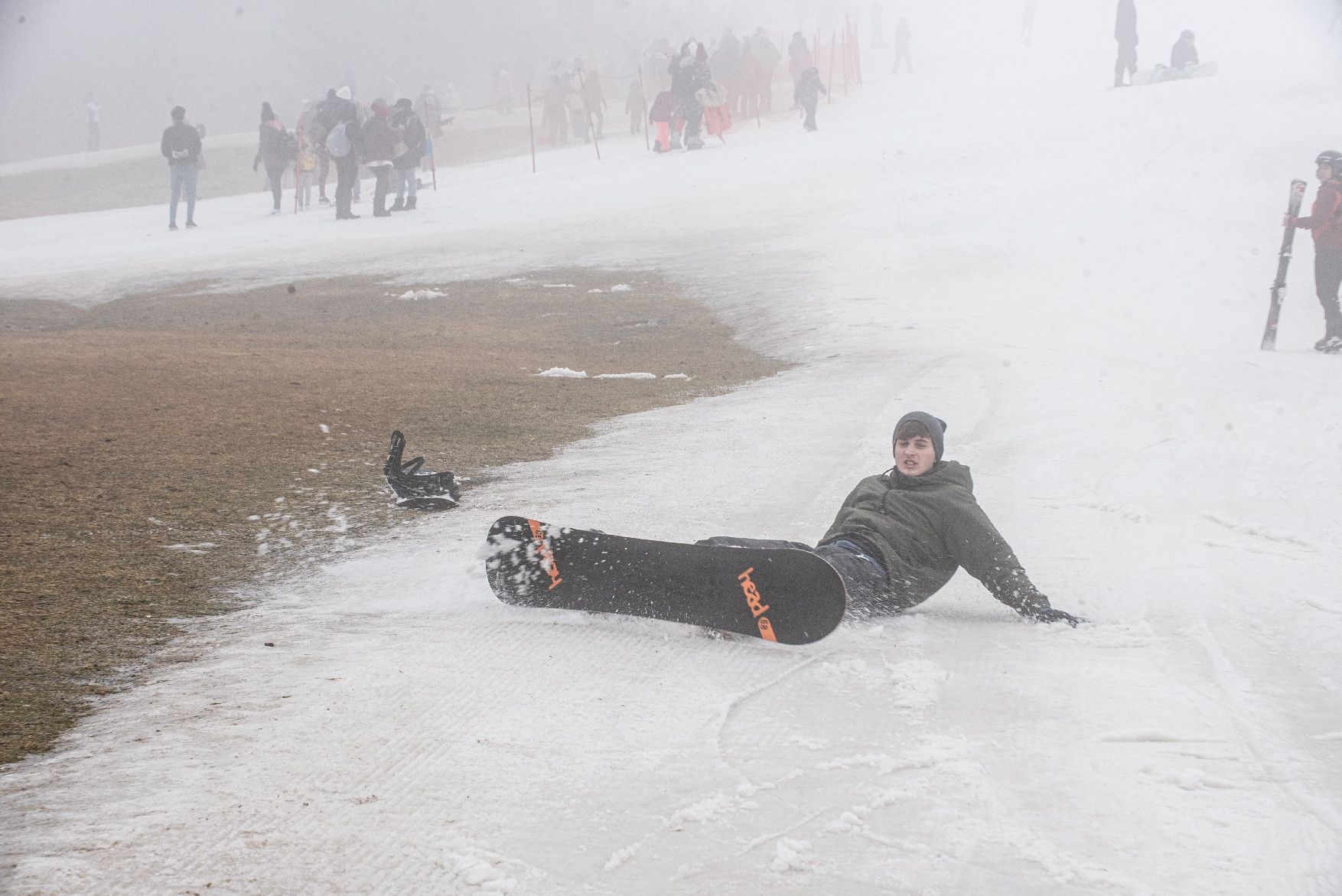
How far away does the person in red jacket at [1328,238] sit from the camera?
33.2ft

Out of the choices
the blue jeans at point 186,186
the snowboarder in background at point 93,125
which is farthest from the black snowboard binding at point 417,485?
the snowboarder in background at point 93,125

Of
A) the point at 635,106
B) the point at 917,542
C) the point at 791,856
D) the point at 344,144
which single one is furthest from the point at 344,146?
the point at 791,856

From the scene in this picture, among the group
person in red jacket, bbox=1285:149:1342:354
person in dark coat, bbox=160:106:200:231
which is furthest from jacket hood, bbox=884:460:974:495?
person in dark coat, bbox=160:106:200:231

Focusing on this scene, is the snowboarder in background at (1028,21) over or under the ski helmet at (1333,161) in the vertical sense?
over

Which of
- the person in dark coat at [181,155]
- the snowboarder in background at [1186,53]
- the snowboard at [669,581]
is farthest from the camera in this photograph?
the snowboarder in background at [1186,53]

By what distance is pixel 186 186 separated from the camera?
19344mm

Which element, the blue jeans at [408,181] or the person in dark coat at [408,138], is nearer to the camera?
the person in dark coat at [408,138]

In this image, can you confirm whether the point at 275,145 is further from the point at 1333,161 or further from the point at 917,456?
the point at 917,456

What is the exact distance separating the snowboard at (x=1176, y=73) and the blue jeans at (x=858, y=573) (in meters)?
21.2

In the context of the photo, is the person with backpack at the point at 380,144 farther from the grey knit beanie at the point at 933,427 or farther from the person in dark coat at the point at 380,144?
the grey knit beanie at the point at 933,427

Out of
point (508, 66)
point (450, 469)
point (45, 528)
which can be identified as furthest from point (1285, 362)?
point (508, 66)

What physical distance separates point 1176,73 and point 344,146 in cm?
1600

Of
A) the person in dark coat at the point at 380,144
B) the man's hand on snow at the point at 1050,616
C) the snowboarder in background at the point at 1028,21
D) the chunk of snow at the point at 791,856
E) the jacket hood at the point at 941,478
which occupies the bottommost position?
the man's hand on snow at the point at 1050,616

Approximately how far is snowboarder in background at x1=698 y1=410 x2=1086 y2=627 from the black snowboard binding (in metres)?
1.83
